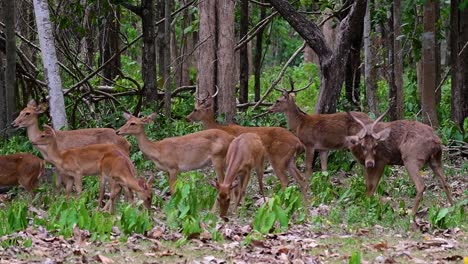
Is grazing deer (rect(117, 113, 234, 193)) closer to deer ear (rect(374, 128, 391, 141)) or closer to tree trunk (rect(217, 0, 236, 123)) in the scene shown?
deer ear (rect(374, 128, 391, 141))

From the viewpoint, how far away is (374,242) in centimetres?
896

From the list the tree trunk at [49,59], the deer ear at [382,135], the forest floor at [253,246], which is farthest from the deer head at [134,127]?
the forest floor at [253,246]

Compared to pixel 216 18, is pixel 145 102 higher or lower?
lower

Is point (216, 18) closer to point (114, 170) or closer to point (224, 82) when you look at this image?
point (224, 82)

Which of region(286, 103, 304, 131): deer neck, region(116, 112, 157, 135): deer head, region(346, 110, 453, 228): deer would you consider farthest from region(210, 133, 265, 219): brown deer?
region(286, 103, 304, 131): deer neck

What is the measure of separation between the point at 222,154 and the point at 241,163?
4.90 feet

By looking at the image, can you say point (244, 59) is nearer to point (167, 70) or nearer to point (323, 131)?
point (167, 70)

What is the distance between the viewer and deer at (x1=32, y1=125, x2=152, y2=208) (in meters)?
11.4

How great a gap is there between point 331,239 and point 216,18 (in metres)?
9.97

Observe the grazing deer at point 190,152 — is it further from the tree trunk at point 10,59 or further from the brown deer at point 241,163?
the tree trunk at point 10,59

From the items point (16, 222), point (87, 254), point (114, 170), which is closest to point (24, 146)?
point (114, 170)

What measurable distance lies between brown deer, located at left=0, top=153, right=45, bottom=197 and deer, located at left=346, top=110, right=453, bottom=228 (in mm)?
4334

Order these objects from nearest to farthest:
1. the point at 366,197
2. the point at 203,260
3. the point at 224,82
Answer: the point at 203,260, the point at 366,197, the point at 224,82

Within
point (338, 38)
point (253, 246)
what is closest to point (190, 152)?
point (338, 38)
